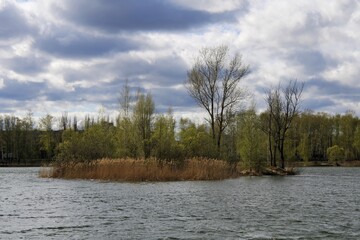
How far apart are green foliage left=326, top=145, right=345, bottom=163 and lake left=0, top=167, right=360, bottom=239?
80619 millimetres

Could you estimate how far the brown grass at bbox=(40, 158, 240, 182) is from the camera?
42031 mm

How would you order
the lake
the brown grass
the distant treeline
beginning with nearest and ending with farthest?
1. the lake
2. the brown grass
3. the distant treeline

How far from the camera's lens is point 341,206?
23.9 m

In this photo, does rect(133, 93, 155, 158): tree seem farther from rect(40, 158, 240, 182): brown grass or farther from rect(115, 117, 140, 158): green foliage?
rect(40, 158, 240, 182): brown grass

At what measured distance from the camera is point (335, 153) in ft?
353

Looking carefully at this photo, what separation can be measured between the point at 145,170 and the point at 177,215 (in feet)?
72.0

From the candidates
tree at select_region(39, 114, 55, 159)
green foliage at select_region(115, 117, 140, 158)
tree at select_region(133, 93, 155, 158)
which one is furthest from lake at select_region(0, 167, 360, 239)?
tree at select_region(39, 114, 55, 159)

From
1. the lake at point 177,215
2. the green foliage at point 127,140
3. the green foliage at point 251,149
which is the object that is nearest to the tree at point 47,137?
the green foliage at point 127,140

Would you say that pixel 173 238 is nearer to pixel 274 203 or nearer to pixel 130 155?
pixel 274 203

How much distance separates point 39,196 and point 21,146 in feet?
274

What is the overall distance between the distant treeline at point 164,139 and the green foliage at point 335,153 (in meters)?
0.22

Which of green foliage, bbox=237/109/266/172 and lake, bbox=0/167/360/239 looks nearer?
lake, bbox=0/167/360/239

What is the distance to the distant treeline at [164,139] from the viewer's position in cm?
4956

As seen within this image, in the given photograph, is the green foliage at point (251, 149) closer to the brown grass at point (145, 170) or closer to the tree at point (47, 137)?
the brown grass at point (145, 170)
